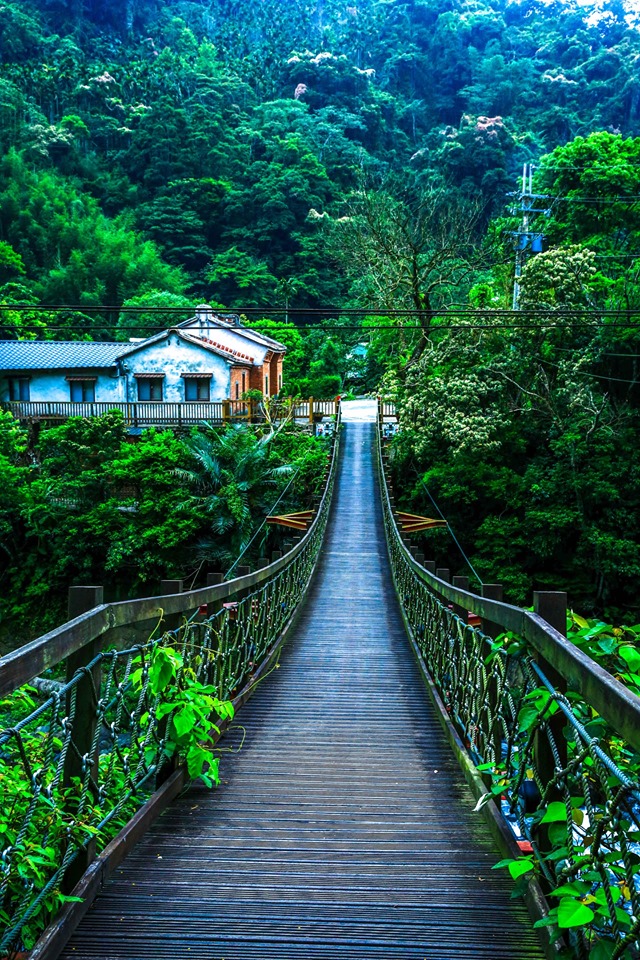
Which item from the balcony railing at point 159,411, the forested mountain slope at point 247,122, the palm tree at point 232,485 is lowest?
the palm tree at point 232,485

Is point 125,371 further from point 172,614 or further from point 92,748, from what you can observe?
point 92,748

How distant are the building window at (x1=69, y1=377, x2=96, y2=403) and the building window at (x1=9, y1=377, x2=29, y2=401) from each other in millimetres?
1644

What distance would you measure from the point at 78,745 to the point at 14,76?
3011 inches

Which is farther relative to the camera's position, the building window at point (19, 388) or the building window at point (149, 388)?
the building window at point (19, 388)

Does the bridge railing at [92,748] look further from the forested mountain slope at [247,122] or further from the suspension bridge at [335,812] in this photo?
the forested mountain slope at [247,122]

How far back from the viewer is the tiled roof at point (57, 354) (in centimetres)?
2791

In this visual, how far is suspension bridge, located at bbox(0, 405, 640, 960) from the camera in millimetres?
2020

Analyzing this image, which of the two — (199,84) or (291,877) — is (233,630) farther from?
(199,84)

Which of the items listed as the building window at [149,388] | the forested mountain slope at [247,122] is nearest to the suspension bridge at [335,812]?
the building window at [149,388]

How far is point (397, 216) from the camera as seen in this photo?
1086 inches

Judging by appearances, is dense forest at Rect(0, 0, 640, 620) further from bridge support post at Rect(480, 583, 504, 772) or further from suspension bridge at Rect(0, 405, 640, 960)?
bridge support post at Rect(480, 583, 504, 772)

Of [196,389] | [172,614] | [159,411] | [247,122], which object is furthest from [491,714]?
[247,122]

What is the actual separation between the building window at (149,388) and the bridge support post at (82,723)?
2593cm

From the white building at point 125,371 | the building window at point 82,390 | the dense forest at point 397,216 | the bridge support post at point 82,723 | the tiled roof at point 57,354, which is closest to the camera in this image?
the bridge support post at point 82,723
